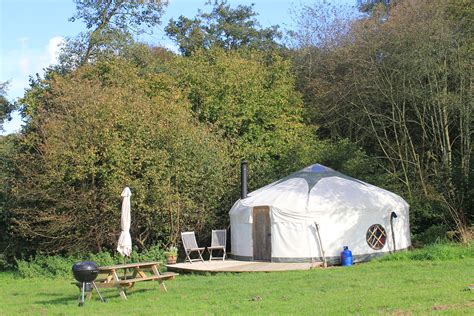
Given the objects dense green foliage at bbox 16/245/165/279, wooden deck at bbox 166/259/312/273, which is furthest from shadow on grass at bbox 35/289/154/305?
dense green foliage at bbox 16/245/165/279

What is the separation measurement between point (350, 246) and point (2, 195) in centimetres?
897

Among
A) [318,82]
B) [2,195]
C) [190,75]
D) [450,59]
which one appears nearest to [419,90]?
[450,59]

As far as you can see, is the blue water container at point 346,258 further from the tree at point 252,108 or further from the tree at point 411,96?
the tree at point 252,108

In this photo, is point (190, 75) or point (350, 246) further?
point (190, 75)

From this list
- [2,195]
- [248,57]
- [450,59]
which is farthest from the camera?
[248,57]

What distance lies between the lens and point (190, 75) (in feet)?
62.4

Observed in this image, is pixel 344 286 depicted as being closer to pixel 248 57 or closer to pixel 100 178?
pixel 100 178

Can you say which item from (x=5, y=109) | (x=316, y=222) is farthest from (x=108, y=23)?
(x=316, y=222)

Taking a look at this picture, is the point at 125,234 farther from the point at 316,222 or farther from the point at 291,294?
the point at 316,222

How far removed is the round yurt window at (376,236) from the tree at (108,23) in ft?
36.6

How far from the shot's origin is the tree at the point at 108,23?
19766mm

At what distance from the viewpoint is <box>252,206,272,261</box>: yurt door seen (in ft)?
43.8

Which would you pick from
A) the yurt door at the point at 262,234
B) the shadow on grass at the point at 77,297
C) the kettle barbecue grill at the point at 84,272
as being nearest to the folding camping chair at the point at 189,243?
the yurt door at the point at 262,234

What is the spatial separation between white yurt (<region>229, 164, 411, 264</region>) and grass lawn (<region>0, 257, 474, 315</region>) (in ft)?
5.87
